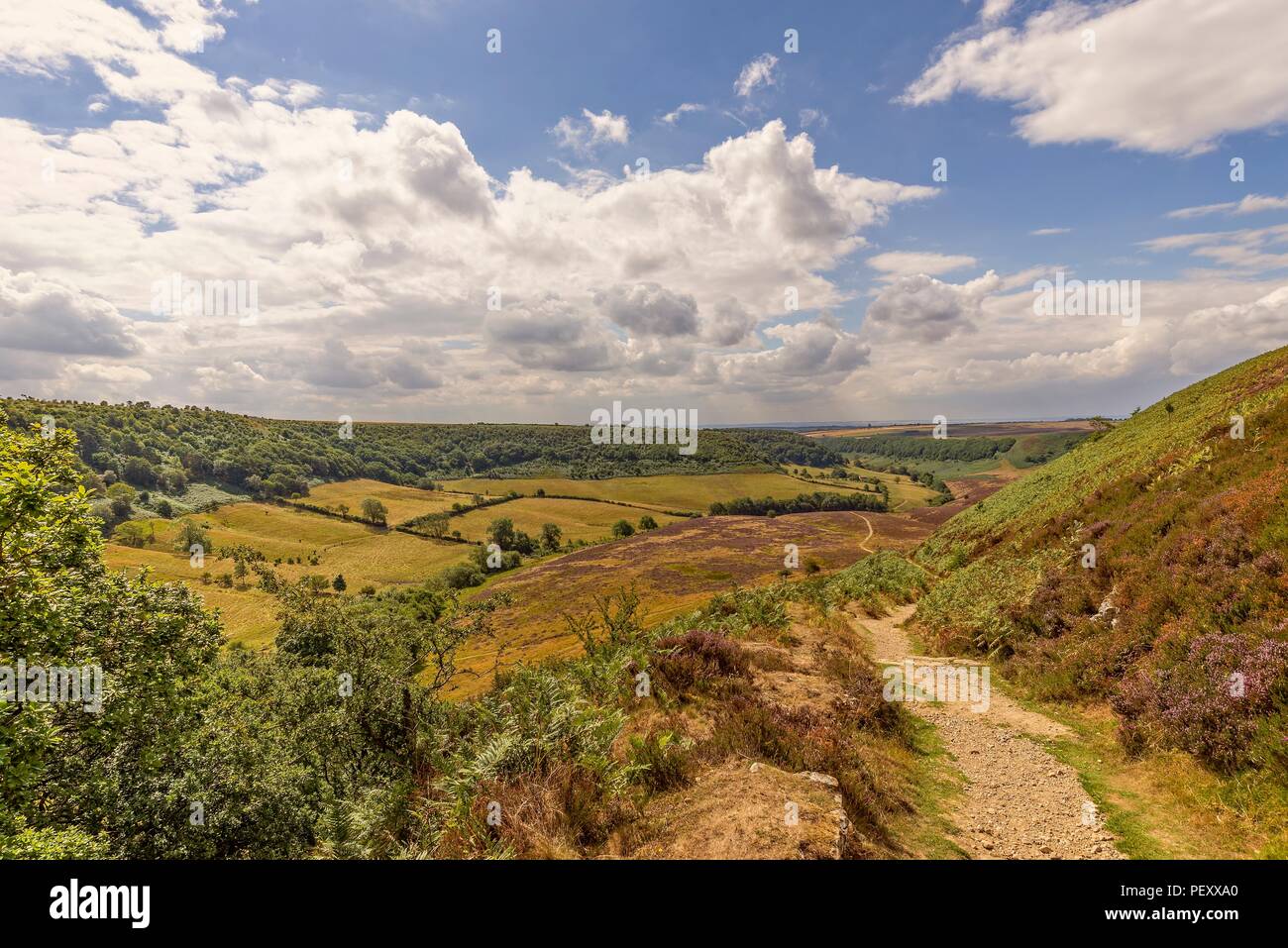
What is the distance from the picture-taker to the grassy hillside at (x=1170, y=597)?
9.58 m

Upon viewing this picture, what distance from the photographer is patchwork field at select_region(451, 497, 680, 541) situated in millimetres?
157250

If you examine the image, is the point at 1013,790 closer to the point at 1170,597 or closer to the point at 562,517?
the point at 1170,597

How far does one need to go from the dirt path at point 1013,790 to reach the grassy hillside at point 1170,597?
1.74 metres

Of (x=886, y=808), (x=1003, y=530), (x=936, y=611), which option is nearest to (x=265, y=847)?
(x=886, y=808)

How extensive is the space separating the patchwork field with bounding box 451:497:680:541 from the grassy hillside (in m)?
130

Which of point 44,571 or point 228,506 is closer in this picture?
point 44,571

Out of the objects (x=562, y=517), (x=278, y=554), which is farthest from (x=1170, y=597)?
(x=278, y=554)

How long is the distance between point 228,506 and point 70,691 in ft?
722

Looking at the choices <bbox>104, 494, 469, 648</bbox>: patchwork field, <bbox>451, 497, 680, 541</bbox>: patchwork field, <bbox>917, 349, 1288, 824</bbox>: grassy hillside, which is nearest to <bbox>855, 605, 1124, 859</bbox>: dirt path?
<bbox>917, 349, 1288, 824</bbox>: grassy hillside

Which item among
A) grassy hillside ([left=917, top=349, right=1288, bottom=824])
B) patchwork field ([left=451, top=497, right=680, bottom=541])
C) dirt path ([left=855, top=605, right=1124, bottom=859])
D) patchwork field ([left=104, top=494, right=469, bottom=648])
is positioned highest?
grassy hillside ([left=917, top=349, right=1288, bottom=824])

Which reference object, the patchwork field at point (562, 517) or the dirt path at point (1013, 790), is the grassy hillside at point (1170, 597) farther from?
the patchwork field at point (562, 517)

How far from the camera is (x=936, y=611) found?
2428cm

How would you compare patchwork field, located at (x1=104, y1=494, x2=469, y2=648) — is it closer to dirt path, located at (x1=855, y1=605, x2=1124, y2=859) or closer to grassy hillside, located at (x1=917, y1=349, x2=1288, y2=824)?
dirt path, located at (x1=855, y1=605, x2=1124, y2=859)

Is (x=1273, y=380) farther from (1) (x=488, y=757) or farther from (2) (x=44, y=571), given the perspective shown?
(2) (x=44, y=571)
